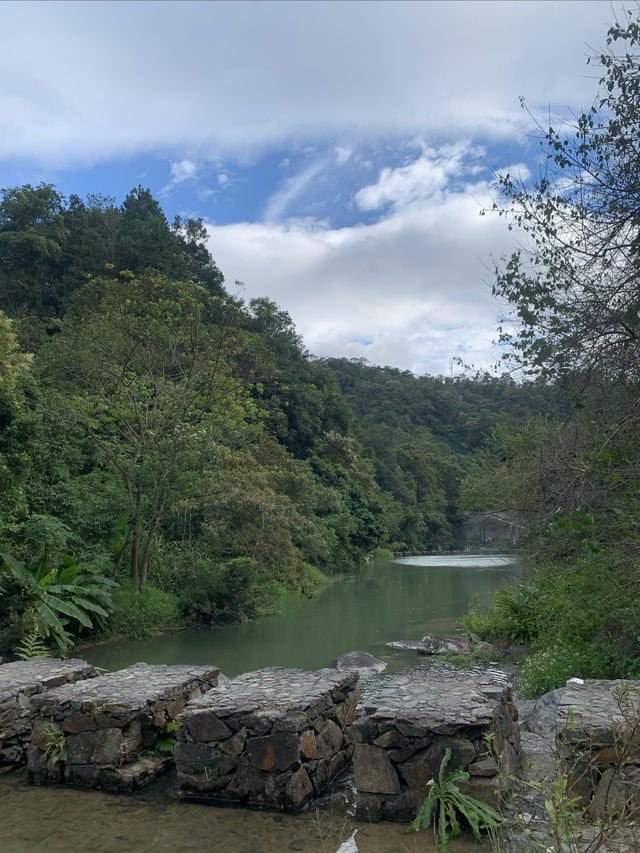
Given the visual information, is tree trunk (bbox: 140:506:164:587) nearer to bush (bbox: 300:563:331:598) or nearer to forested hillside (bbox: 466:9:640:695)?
bush (bbox: 300:563:331:598)

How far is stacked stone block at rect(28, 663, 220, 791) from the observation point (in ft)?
16.9

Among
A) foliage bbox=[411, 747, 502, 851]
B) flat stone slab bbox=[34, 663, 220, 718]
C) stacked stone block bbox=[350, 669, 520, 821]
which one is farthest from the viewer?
flat stone slab bbox=[34, 663, 220, 718]

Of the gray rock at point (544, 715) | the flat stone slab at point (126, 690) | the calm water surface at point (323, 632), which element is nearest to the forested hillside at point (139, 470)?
the calm water surface at point (323, 632)

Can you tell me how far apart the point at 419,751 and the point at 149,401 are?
39.4 feet

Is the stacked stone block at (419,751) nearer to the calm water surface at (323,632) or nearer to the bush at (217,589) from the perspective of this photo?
the calm water surface at (323,632)

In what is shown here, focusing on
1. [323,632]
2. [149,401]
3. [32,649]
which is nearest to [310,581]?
[323,632]

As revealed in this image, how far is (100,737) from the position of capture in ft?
17.1

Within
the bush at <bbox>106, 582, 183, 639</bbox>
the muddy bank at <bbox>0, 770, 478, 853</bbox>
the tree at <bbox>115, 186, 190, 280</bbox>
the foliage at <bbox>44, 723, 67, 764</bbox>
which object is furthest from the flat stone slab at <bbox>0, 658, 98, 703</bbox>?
the tree at <bbox>115, 186, 190, 280</bbox>

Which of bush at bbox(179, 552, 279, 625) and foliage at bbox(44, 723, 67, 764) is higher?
foliage at bbox(44, 723, 67, 764)

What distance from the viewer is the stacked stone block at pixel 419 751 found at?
13.8 ft

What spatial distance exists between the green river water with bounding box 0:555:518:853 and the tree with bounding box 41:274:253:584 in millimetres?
3210

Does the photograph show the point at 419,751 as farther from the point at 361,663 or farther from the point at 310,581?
the point at 310,581

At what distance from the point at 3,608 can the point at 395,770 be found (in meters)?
8.68

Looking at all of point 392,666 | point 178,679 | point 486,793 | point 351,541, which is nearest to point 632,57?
point 486,793
